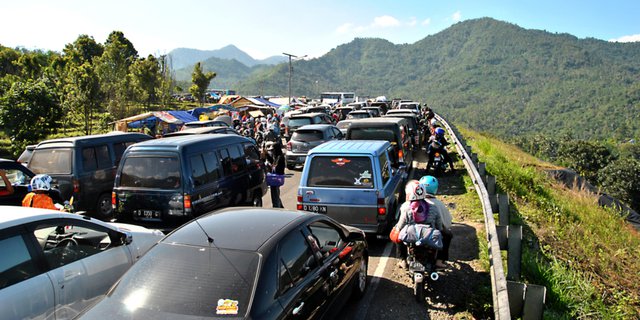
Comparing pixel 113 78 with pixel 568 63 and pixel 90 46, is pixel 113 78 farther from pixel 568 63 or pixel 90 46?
pixel 568 63

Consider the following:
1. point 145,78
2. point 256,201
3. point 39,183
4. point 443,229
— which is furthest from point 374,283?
point 145,78

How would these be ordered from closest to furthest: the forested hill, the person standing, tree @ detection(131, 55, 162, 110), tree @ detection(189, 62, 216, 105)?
1. the person standing
2. tree @ detection(131, 55, 162, 110)
3. tree @ detection(189, 62, 216, 105)
4. the forested hill

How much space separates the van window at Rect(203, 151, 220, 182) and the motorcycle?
159 inches

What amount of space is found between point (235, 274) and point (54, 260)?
2.33 metres

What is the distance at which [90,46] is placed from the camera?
2613 inches

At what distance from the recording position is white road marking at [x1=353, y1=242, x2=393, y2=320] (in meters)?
5.36

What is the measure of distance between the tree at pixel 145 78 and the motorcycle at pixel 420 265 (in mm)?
50397

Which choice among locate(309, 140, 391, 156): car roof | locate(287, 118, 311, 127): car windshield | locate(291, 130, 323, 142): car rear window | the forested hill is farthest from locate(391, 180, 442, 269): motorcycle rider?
the forested hill

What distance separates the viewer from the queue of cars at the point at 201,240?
3.47 m

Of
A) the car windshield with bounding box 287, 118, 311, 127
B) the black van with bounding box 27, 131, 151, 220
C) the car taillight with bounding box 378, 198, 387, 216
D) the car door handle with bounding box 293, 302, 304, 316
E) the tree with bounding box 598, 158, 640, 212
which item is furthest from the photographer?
the tree with bounding box 598, 158, 640, 212

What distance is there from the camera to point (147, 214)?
24.3 ft

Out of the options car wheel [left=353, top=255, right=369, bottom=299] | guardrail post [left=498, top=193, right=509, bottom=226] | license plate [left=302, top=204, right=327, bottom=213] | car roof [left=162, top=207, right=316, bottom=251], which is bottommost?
car wheel [left=353, top=255, right=369, bottom=299]

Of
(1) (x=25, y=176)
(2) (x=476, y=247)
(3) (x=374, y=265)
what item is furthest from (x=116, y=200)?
(2) (x=476, y=247)

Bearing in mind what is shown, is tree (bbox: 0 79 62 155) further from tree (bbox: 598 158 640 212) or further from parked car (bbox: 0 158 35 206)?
tree (bbox: 598 158 640 212)
